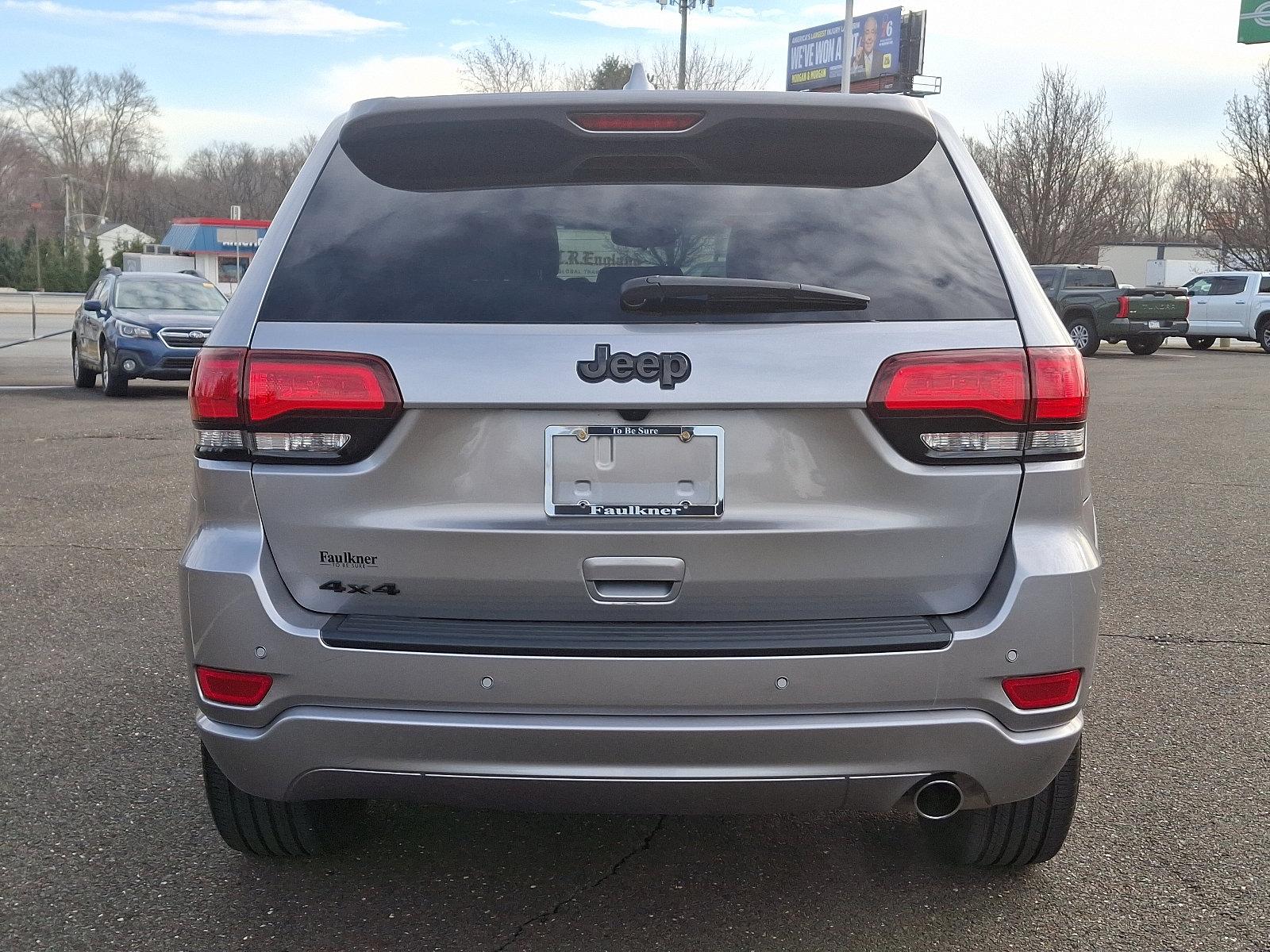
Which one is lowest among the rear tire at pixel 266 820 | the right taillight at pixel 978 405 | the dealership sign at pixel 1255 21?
the rear tire at pixel 266 820

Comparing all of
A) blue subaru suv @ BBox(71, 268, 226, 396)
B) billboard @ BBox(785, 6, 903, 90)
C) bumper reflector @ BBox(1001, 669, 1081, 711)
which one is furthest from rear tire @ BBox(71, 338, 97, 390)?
billboard @ BBox(785, 6, 903, 90)

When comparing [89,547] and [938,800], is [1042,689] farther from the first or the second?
[89,547]

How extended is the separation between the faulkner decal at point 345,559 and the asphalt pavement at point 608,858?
0.88 meters

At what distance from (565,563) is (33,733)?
2.51 metres

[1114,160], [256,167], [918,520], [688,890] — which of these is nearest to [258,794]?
[688,890]

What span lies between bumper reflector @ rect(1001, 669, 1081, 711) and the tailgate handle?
68cm

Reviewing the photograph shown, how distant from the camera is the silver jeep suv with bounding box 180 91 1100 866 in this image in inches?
98.3

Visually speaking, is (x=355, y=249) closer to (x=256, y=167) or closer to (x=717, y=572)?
(x=717, y=572)

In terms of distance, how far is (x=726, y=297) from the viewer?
2553 millimetres

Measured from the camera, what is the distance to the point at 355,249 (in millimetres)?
2707

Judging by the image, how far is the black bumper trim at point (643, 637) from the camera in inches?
97.7

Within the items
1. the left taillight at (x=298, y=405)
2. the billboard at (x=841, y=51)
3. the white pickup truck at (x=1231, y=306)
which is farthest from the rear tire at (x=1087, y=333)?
the billboard at (x=841, y=51)

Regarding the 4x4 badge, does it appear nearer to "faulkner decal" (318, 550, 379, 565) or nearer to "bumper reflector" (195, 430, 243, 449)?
"faulkner decal" (318, 550, 379, 565)

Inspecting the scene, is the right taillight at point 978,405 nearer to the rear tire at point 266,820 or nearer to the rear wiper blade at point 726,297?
the rear wiper blade at point 726,297
